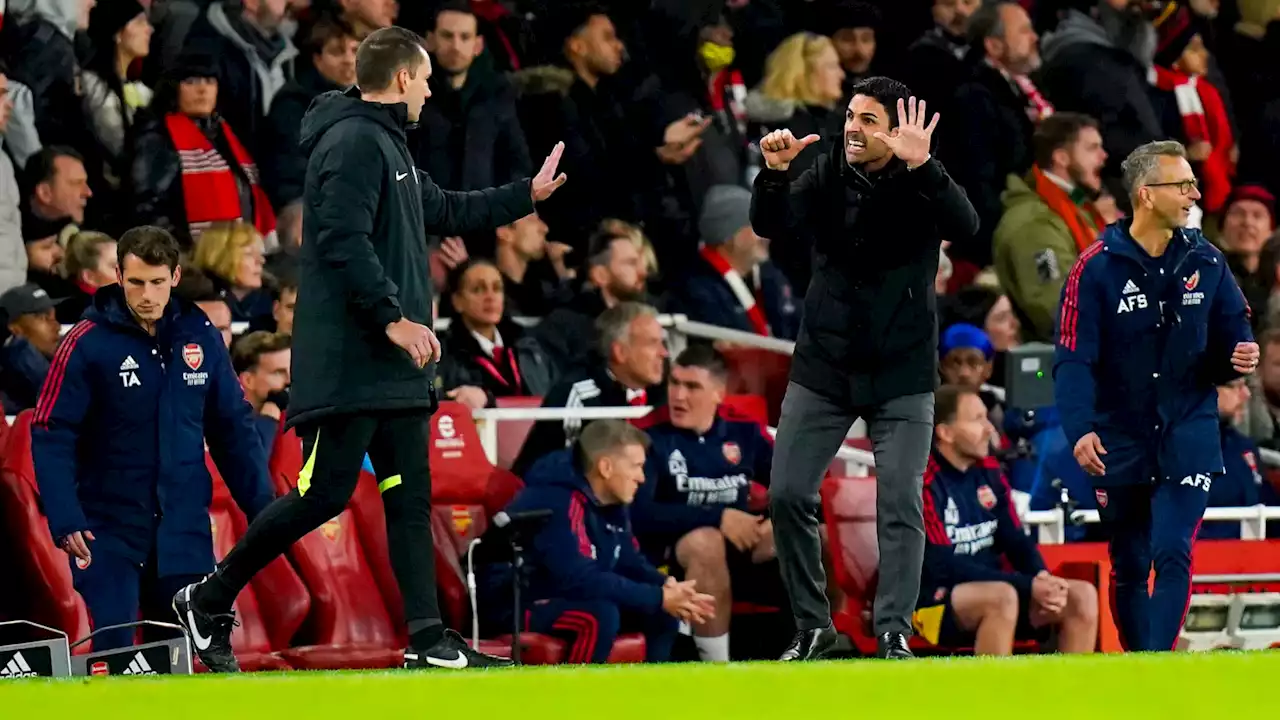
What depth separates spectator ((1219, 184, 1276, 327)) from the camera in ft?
45.1

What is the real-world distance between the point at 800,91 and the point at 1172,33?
301 centimetres

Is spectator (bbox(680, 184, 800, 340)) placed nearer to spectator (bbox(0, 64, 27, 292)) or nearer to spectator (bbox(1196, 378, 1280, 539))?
spectator (bbox(1196, 378, 1280, 539))

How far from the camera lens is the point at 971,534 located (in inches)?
397

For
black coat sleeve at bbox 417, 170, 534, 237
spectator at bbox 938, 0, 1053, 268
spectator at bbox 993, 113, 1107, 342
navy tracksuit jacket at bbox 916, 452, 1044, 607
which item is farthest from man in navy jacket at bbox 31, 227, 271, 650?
spectator at bbox 938, 0, 1053, 268

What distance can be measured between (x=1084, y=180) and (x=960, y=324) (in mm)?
1530

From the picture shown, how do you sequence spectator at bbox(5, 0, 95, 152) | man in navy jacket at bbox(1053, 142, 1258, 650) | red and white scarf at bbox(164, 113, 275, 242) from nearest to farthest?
man in navy jacket at bbox(1053, 142, 1258, 650) < spectator at bbox(5, 0, 95, 152) < red and white scarf at bbox(164, 113, 275, 242)

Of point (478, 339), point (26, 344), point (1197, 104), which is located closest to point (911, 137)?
point (478, 339)

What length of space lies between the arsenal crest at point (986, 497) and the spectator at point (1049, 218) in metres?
2.57

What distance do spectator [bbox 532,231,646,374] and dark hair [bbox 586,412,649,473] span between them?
5.11 ft

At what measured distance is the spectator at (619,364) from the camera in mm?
10766

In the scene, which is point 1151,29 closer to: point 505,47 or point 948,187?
point 505,47

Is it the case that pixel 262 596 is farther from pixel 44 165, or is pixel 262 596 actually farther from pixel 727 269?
pixel 727 269

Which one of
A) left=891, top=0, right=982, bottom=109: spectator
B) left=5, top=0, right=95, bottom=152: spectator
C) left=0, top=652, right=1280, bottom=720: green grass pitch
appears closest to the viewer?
left=0, top=652, right=1280, bottom=720: green grass pitch

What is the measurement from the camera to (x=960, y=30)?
548 inches
